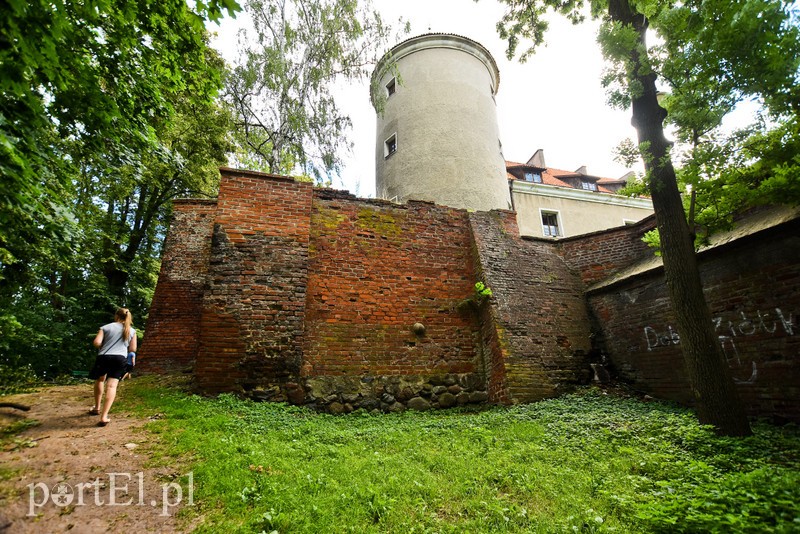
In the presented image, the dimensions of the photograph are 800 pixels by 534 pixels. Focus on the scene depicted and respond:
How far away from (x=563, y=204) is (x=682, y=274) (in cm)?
1495

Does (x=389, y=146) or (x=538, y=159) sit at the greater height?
(x=538, y=159)

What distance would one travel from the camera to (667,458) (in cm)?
398

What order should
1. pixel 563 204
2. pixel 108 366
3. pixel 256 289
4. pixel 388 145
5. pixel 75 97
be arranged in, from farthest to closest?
pixel 563 204, pixel 388 145, pixel 256 289, pixel 108 366, pixel 75 97

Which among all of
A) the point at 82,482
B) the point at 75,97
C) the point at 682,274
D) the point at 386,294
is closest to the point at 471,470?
the point at 82,482

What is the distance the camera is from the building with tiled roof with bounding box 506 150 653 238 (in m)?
18.0

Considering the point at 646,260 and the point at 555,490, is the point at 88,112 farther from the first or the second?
the point at 646,260

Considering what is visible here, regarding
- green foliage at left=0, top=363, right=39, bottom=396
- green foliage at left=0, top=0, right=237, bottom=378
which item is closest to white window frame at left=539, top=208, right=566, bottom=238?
green foliage at left=0, top=0, right=237, bottom=378

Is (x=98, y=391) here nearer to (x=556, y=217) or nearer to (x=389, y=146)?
(x=389, y=146)

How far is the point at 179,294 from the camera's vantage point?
8938 mm

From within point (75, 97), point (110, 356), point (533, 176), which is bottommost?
point (110, 356)

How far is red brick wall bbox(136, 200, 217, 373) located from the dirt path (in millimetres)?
3959

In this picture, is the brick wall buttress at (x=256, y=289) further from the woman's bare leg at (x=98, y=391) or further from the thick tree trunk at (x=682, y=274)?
the thick tree trunk at (x=682, y=274)

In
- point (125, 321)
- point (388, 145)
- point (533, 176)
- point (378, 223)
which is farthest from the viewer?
point (533, 176)

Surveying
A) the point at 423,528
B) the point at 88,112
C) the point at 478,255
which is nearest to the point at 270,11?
the point at 88,112
